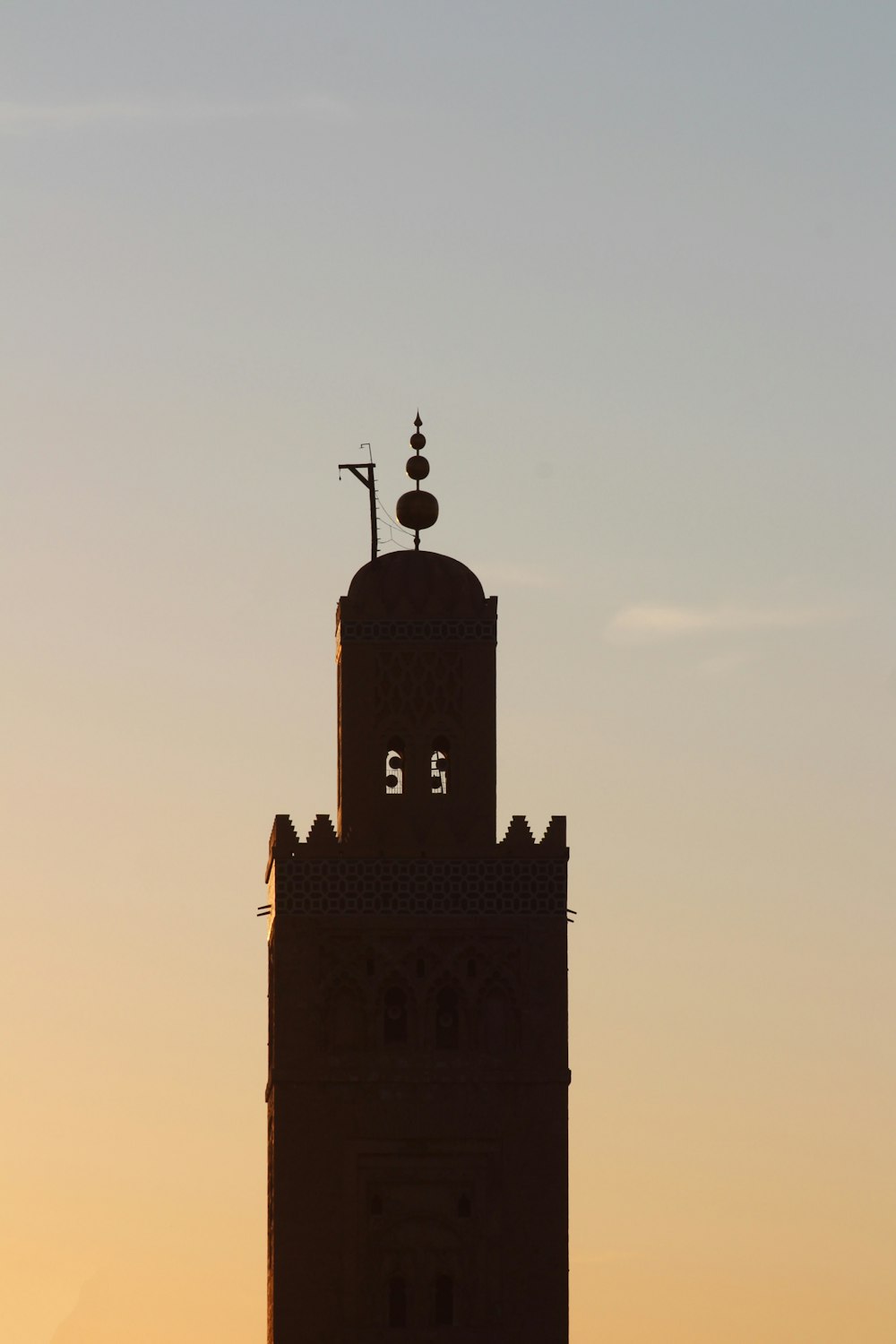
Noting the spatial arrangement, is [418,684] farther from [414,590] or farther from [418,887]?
[418,887]

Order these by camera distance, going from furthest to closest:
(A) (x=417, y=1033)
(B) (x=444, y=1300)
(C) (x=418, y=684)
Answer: (C) (x=418, y=684) < (A) (x=417, y=1033) < (B) (x=444, y=1300)

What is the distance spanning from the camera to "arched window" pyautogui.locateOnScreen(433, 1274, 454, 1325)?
210 feet

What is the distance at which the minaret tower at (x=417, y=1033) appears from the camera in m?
64.1

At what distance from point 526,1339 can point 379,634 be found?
1045 cm

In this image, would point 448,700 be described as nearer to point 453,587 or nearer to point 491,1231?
point 453,587

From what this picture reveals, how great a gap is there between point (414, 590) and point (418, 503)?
206cm

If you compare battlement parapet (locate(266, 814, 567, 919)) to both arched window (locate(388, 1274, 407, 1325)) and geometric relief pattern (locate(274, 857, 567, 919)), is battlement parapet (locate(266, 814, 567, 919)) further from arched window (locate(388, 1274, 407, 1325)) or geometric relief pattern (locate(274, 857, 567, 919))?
arched window (locate(388, 1274, 407, 1325))

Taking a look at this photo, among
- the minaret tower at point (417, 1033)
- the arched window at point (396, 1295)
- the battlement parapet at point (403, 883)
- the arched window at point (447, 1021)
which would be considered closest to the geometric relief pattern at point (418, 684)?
the minaret tower at point (417, 1033)

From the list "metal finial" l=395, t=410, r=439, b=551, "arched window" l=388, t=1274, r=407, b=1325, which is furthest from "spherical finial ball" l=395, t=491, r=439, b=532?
"arched window" l=388, t=1274, r=407, b=1325

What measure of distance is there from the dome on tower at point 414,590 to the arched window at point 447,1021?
5.62 meters

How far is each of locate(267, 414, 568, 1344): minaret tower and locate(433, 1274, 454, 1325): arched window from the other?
0.09 ft

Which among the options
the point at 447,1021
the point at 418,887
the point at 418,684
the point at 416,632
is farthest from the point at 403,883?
the point at 416,632

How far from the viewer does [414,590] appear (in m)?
66.3

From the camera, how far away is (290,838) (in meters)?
65.1
